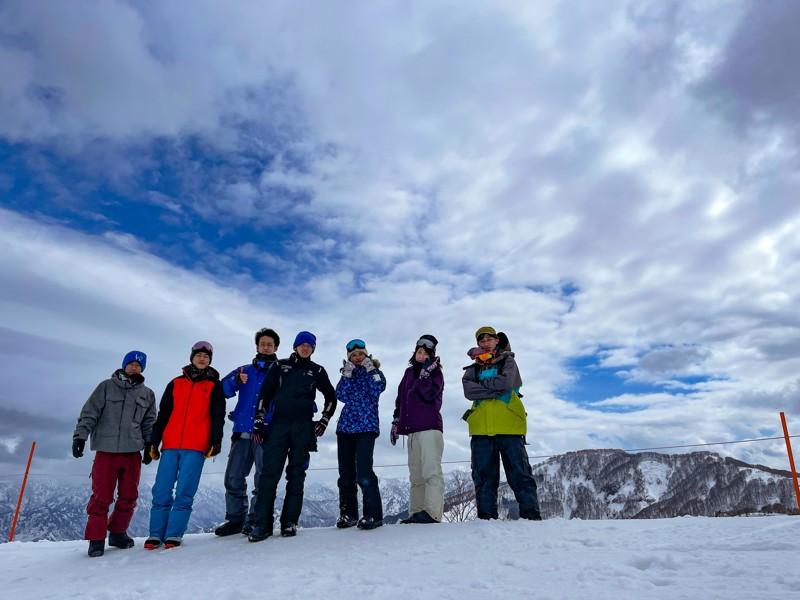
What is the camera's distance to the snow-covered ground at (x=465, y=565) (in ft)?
10.2

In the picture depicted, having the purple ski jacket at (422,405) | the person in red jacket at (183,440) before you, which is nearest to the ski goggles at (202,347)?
the person in red jacket at (183,440)

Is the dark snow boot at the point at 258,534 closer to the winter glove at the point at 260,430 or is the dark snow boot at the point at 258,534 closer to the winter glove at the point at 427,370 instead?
the winter glove at the point at 260,430

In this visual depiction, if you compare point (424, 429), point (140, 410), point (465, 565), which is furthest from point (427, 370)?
point (140, 410)

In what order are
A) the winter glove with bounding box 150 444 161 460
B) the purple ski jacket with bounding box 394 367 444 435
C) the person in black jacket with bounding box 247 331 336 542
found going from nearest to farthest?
the person in black jacket with bounding box 247 331 336 542 → the winter glove with bounding box 150 444 161 460 → the purple ski jacket with bounding box 394 367 444 435

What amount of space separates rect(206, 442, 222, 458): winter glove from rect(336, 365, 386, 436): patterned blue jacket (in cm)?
155

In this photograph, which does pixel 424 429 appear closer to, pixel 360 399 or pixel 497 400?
pixel 360 399

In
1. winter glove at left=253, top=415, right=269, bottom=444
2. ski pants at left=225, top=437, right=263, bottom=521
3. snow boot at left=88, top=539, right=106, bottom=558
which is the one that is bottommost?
snow boot at left=88, top=539, right=106, bottom=558

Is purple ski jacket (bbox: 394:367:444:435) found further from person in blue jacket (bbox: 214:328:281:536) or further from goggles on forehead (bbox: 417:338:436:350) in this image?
person in blue jacket (bbox: 214:328:281:536)

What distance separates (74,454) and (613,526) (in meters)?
6.29

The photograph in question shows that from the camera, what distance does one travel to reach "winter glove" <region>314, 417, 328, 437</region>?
623 cm

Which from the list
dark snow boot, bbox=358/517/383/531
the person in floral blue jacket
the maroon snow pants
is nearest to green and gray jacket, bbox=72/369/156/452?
the maroon snow pants

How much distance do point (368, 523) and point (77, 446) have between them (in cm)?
375

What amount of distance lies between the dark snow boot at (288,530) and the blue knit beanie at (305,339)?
2179 mm

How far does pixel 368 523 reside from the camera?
592 cm
